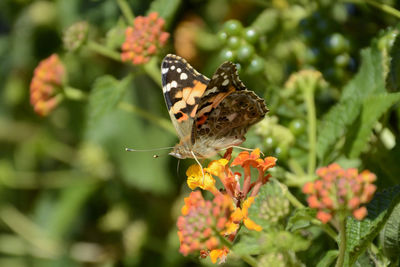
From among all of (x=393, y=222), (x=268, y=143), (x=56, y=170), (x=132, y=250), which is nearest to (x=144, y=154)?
(x=132, y=250)

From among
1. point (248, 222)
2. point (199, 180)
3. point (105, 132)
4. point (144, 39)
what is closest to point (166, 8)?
point (144, 39)

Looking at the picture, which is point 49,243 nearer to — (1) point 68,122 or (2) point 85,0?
(1) point 68,122

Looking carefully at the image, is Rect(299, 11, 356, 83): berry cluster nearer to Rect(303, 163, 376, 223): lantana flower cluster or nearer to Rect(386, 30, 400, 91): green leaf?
Rect(386, 30, 400, 91): green leaf

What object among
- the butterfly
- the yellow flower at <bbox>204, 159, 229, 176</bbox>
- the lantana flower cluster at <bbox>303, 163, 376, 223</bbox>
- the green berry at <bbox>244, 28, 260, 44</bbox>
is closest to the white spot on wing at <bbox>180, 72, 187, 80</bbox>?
the butterfly

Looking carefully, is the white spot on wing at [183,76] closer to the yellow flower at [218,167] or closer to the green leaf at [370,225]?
the yellow flower at [218,167]

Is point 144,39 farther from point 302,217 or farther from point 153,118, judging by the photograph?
point 302,217

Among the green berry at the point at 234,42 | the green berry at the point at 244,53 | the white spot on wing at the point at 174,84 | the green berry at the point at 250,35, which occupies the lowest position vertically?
the white spot on wing at the point at 174,84

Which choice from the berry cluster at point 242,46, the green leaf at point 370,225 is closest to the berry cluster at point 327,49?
the berry cluster at point 242,46
